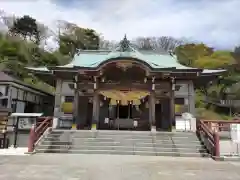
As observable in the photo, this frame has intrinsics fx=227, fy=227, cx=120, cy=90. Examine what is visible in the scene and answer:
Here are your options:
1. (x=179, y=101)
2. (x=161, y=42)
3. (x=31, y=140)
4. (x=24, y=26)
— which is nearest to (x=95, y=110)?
(x=31, y=140)

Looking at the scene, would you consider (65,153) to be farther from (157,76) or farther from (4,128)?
(157,76)

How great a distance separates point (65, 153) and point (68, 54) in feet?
116

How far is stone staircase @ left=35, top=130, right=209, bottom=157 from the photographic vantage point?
36.7 feet

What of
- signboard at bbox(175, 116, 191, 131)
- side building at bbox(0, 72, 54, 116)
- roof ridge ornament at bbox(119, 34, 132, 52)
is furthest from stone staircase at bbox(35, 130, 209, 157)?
roof ridge ornament at bbox(119, 34, 132, 52)

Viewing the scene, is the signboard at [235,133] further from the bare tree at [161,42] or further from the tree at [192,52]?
the bare tree at [161,42]

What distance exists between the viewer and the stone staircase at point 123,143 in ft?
36.7

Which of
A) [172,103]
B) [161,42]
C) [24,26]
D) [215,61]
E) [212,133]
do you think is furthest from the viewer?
[161,42]

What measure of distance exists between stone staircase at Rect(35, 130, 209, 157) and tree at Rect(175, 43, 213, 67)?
31842 mm

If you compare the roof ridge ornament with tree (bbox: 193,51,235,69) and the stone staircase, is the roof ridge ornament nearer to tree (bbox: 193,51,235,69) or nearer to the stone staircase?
the stone staircase

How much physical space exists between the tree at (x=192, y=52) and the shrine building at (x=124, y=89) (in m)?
24.1

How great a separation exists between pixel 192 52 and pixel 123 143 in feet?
121

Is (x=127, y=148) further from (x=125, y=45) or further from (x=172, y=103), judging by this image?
(x=125, y=45)

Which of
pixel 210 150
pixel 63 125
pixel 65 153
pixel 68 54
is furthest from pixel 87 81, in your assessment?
pixel 68 54

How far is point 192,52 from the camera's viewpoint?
4462 centimetres
